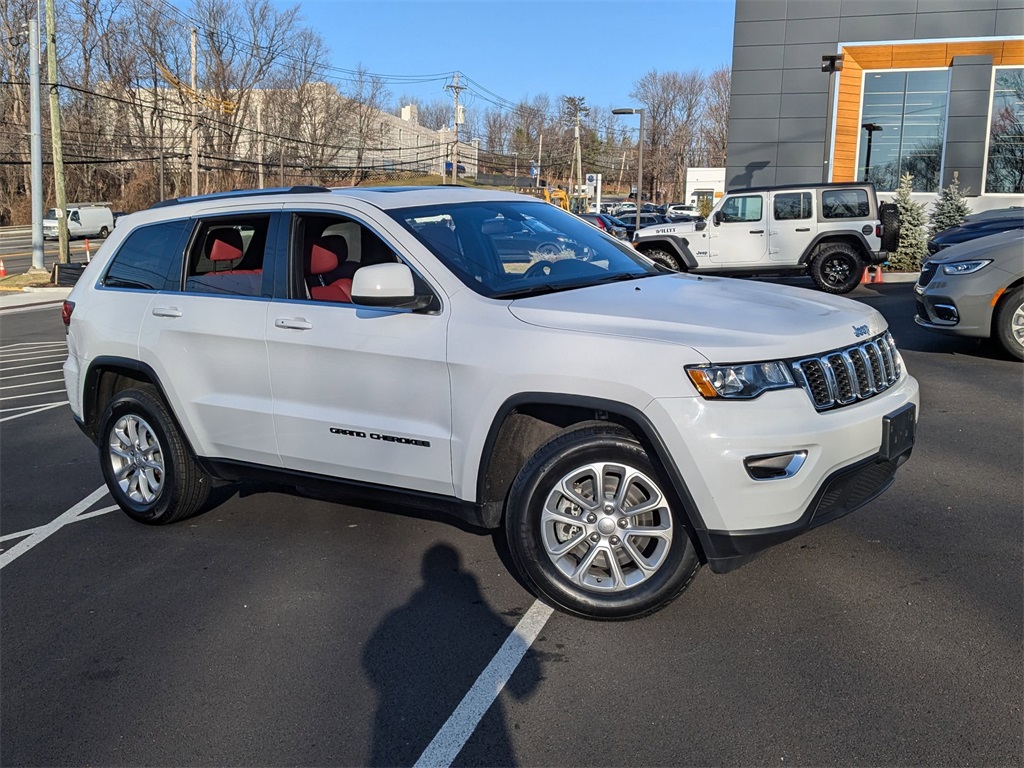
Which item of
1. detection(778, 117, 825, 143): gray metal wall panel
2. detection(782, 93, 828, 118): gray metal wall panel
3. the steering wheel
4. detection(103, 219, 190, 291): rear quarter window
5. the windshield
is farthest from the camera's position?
detection(778, 117, 825, 143): gray metal wall panel

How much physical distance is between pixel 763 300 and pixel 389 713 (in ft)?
8.06

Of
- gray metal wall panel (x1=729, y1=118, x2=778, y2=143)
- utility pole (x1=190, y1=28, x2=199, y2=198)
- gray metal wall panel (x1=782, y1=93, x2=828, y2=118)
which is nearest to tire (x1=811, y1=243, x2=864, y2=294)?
gray metal wall panel (x1=782, y1=93, x2=828, y2=118)

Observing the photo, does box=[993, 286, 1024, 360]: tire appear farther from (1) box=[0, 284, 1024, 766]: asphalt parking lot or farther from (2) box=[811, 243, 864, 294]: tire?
(2) box=[811, 243, 864, 294]: tire

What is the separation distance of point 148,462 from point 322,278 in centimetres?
157

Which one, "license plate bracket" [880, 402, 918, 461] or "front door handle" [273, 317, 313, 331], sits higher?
"front door handle" [273, 317, 313, 331]

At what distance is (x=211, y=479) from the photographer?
5324 millimetres

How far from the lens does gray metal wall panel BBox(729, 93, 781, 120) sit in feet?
101

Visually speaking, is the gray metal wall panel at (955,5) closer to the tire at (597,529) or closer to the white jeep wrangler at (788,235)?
the white jeep wrangler at (788,235)

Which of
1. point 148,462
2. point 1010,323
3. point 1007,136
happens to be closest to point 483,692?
point 148,462

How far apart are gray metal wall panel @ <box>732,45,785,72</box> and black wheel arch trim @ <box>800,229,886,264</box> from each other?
15560mm

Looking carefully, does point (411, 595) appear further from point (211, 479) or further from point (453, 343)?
point (211, 479)

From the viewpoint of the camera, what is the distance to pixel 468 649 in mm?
3773

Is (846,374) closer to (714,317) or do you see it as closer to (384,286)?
(714,317)

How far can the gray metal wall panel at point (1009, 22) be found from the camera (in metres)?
27.7
